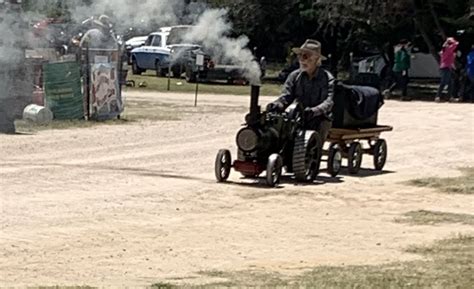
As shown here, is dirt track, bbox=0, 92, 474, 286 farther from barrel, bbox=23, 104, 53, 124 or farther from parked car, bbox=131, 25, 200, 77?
parked car, bbox=131, 25, 200, 77

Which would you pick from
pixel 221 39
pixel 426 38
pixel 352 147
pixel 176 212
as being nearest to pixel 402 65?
pixel 426 38

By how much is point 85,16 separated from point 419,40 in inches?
712

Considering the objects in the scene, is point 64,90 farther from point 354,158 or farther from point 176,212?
point 176,212

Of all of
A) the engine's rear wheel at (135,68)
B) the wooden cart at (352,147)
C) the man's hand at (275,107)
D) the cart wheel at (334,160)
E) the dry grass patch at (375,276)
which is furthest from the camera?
the engine's rear wheel at (135,68)

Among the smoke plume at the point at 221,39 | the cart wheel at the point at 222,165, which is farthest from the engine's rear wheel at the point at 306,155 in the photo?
the smoke plume at the point at 221,39

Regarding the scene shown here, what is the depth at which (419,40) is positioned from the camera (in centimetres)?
4728

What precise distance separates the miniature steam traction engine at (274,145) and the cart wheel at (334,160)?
0.85 meters

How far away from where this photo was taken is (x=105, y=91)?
29.5 meters

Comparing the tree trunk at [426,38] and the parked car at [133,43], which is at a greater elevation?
the tree trunk at [426,38]

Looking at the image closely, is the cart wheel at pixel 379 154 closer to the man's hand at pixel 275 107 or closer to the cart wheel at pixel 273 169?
the man's hand at pixel 275 107

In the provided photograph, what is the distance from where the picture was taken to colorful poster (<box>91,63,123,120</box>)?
29047 millimetres

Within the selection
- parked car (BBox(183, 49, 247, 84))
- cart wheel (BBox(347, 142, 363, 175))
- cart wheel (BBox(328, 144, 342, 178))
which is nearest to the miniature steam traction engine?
cart wheel (BBox(328, 144, 342, 178))

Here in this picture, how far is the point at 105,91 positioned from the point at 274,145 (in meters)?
12.2

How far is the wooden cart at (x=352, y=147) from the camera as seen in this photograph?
19391 mm
